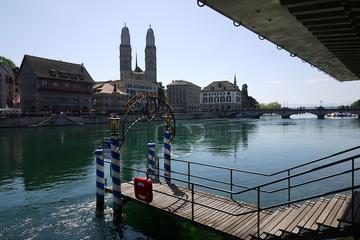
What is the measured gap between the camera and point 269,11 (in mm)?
7391

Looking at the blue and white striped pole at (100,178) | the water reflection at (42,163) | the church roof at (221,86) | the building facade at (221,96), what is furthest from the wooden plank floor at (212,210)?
the church roof at (221,86)

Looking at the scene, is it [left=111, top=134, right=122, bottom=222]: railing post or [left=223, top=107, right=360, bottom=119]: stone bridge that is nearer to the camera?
[left=111, top=134, right=122, bottom=222]: railing post

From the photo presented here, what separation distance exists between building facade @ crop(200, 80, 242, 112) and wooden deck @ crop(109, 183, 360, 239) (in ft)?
577

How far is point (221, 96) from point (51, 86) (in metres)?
114

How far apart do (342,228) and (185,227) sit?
697cm

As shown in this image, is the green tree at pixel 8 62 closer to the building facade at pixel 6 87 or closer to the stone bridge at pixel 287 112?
the building facade at pixel 6 87

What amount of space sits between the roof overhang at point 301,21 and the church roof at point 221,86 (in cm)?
18068

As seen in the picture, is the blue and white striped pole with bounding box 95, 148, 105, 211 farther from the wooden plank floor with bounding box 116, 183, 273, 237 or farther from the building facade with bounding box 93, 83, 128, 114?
the building facade with bounding box 93, 83, 128, 114

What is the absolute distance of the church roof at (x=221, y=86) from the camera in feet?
→ 624

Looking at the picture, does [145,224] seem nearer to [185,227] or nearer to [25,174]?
[185,227]

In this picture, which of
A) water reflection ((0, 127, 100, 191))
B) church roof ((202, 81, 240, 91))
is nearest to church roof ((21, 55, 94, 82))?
water reflection ((0, 127, 100, 191))

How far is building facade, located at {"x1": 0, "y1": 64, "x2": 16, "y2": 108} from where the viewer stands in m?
97.9

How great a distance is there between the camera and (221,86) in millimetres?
194750

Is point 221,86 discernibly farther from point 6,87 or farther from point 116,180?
point 116,180
